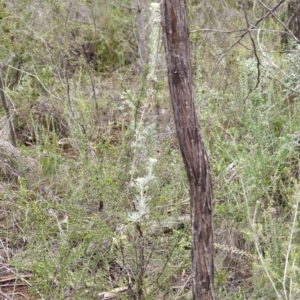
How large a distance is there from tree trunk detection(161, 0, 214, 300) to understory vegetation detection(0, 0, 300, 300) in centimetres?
A: 23

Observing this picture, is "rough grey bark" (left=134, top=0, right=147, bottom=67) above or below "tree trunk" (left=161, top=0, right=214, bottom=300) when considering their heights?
above

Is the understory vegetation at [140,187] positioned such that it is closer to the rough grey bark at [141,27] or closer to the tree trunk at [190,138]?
the tree trunk at [190,138]

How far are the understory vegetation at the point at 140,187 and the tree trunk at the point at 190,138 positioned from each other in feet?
0.75

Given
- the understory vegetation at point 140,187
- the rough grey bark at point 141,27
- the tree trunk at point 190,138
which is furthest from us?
the rough grey bark at point 141,27

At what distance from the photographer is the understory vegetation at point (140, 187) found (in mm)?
1762

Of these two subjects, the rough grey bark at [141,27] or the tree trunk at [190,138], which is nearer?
the tree trunk at [190,138]

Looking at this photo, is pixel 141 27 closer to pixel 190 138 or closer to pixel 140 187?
pixel 140 187

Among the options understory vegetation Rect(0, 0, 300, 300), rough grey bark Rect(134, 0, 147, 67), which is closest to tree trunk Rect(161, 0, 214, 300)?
understory vegetation Rect(0, 0, 300, 300)

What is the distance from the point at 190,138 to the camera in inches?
51.5

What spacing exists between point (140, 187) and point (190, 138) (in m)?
0.45

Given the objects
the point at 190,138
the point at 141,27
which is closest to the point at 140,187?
the point at 190,138

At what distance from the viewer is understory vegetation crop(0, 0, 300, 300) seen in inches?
69.4

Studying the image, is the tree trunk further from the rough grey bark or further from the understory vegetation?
the rough grey bark

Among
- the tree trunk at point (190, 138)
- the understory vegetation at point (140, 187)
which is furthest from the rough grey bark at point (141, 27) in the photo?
the tree trunk at point (190, 138)
